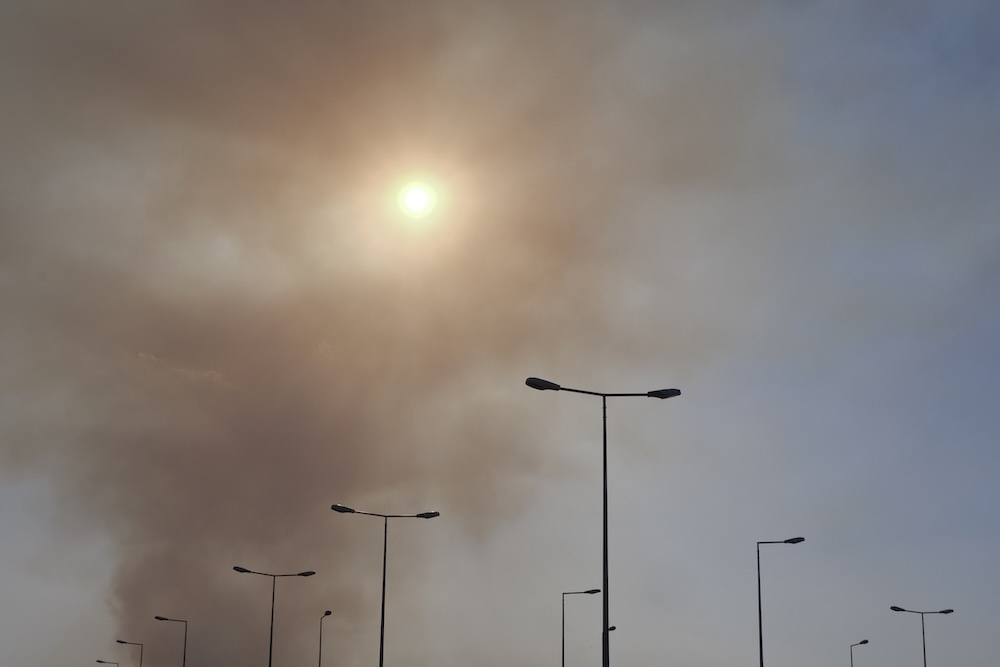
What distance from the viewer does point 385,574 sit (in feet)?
255

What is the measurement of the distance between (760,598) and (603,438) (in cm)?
3481

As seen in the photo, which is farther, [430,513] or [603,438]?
[430,513]

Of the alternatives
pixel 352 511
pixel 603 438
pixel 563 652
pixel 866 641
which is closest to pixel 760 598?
pixel 563 652

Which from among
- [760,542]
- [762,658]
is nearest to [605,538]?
[762,658]

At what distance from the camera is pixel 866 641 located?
413ft

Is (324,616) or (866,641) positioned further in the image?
(866,641)

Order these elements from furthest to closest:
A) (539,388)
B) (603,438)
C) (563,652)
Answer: (563,652) < (603,438) < (539,388)

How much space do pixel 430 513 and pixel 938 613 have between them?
60.1 metres

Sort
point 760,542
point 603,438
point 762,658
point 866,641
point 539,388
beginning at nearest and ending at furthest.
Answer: point 539,388 < point 603,438 < point 762,658 < point 760,542 < point 866,641

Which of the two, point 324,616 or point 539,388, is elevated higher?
point 539,388

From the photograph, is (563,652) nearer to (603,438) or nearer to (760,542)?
(760,542)

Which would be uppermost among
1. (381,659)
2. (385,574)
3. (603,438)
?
(603,438)

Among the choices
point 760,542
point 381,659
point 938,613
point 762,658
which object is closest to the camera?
point 381,659

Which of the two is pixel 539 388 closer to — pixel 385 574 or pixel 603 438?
pixel 603 438
